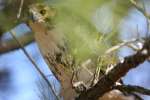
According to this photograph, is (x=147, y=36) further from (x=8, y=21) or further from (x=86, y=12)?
(x=8, y=21)

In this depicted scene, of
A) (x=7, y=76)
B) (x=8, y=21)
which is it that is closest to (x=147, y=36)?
(x=8, y=21)

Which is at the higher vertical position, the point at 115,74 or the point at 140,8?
the point at 140,8

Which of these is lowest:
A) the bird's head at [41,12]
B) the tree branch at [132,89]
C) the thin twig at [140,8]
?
the tree branch at [132,89]

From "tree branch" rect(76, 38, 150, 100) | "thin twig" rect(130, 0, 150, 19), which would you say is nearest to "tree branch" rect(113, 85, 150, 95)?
"tree branch" rect(76, 38, 150, 100)

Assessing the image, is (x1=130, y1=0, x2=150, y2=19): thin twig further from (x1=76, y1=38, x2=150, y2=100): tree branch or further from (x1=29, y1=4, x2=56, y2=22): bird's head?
(x1=29, y1=4, x2=56, y2=22): bird's head

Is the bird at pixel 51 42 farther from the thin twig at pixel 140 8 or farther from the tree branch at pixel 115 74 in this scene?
the thin twig at pixel 140 8

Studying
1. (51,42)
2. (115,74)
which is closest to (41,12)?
(51,42)

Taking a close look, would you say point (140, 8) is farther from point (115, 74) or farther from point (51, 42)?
point (51, 42)

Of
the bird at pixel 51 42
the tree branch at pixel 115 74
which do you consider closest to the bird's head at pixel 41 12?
the bird at pixel 51 42
